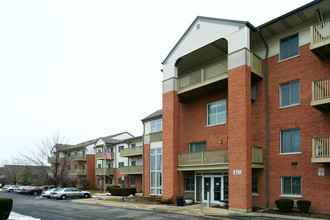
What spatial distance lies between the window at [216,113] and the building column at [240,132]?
2.64 meters

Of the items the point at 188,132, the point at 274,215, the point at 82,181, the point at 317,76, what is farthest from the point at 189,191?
the point at 82,181

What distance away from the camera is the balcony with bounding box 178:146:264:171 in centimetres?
1881

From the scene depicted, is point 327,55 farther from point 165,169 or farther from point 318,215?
point 165,169

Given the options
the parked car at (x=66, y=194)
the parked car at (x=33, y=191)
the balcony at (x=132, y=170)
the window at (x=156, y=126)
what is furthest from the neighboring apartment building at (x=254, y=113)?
the parked car at (x=33, y=191)

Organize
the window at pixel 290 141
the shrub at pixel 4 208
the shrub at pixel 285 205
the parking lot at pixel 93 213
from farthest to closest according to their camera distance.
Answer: the window at pixel 290 141 < the parking lot at pixel 93 213 < the shrub at pixel 285 205 < the shrub at pixel 4 208

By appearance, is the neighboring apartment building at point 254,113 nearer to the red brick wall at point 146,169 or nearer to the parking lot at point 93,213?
the parking lot at point 93,213

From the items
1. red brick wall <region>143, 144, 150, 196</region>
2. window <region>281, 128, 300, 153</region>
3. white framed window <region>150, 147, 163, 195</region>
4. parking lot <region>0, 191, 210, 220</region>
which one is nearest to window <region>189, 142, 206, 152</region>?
white framed window <region>150, 147, 163, 195</region>

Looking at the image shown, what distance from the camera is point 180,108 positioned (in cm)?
2578

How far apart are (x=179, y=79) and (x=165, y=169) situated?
7613 mm

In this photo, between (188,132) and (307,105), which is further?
(188,132)

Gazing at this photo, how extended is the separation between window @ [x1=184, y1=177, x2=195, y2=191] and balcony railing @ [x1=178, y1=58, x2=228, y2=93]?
7.24m

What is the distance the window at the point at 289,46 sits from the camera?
18484 millimetres

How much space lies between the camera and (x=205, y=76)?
73.4 ft

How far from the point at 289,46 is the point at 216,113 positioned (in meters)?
7.10
